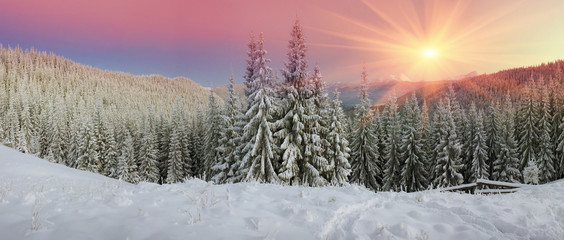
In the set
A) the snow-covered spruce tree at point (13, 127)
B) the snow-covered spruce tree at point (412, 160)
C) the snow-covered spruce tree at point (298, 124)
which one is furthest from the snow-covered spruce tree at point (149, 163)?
the snow-covered spruce tree at point (13, 127)

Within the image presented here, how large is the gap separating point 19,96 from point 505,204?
6279 inches

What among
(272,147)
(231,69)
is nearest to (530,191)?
(272,147)

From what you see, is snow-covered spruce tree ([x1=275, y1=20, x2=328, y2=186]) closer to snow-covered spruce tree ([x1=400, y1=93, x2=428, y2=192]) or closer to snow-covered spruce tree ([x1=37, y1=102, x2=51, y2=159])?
snow-covered spruce tree ([x1=400, y1=93, x2=428, y2=192])

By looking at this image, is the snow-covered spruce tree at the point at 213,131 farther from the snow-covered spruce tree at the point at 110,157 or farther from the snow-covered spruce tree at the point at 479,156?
the snow-covered spruce tree at the point at 479,156

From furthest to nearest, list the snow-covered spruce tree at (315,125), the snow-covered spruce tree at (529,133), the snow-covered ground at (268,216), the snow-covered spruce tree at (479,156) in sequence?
the snow-covered spruce tree at (529,133), the snow-covered spruce tree at (479,156), the snow-covered spruce tree at (315,125), the snow-covered ground at (268,216)

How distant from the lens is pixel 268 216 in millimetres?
5953

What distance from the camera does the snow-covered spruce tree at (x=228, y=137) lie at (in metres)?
31.8

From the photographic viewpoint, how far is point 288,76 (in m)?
25.8

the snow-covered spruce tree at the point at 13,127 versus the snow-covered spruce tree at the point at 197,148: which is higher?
the snow-covered spruce tree at the point at 13,127

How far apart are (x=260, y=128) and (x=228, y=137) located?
946 cm

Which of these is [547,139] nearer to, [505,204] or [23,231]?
[505,204]

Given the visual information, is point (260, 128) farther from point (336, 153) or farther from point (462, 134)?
point (462, 134)

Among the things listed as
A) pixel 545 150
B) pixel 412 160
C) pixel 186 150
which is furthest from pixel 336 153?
pixel 545 150

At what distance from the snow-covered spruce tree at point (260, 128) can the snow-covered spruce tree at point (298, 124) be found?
3.36 ft
